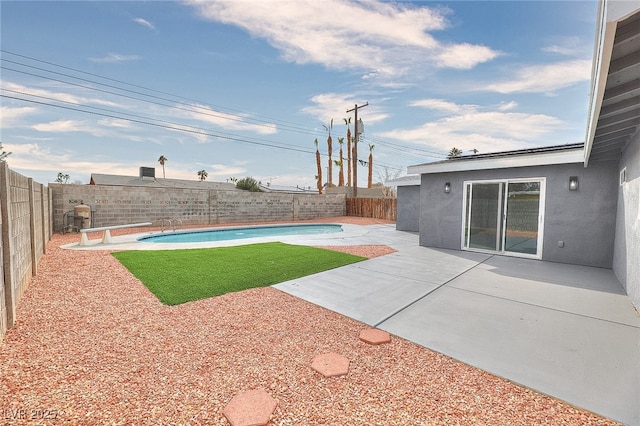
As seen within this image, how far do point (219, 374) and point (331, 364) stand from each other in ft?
3.21

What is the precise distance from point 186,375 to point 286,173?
161 feet

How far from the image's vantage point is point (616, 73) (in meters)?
2.72

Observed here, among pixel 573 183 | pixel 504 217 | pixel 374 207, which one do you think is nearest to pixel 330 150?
pixel 374 207

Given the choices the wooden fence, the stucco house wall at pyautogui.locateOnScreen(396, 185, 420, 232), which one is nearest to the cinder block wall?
the wooden fence

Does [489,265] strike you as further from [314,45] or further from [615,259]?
[314,45]

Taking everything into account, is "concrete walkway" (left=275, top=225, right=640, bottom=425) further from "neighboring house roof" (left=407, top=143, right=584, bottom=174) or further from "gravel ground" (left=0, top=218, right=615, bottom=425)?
"neighboring house roof" (left=407, top=143, right=584, bottom=174)

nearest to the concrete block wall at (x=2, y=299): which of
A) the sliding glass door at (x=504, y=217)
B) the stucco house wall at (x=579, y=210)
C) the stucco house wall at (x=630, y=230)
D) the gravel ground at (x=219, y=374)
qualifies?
the gravel ground at (x=219, y=374)

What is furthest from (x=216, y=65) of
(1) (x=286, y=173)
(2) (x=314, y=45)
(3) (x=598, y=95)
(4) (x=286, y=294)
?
(1) (x=286, y=173)

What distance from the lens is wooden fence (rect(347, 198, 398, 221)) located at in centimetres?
1948

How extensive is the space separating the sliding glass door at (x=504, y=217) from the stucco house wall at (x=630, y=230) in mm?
1671

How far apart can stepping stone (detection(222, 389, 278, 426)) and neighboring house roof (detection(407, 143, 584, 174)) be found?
795cm

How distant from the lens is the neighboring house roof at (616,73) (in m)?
1.83

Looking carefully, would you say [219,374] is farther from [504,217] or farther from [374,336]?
[504,217]

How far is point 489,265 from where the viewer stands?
6.44 meters
